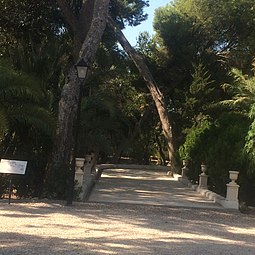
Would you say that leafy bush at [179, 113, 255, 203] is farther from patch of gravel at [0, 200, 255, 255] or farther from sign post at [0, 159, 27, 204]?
sign post at [0, 159, 27, 204]

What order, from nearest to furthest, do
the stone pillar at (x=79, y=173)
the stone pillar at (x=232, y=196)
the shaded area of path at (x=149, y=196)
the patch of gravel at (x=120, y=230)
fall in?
the patch of gravel at (x=120, y=230) < the stone pillar at (x=232, y=196) < the shaded area of path at (x=149, y=196) < the stone pillar at (x=79, y=173)

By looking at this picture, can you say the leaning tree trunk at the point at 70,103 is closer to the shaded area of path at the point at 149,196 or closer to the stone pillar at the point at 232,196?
the shaded area of path at the point at 149,196

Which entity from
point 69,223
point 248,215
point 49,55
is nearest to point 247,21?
point 49,55

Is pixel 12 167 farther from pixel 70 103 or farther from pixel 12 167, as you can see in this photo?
pixel 70 103

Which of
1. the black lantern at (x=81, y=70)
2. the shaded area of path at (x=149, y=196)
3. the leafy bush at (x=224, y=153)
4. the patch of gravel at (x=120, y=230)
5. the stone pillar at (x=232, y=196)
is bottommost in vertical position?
the patch of gravel at (x=120, y=230)

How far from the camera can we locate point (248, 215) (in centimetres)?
1174

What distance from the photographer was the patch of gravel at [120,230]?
7.06 m

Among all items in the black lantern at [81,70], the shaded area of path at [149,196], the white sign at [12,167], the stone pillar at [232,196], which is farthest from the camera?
the shaded area of path at [149,196]

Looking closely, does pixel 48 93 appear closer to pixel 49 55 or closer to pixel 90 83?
pixel 49 55

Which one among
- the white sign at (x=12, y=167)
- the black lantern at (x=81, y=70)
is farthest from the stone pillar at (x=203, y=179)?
the white sign at (x=12, y=167)

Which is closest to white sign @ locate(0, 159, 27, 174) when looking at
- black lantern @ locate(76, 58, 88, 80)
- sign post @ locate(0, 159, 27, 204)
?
sign post @ locate(0, 159, 27, 204)

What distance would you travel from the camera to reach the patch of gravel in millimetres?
7062

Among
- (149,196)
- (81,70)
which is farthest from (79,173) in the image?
(81,70)

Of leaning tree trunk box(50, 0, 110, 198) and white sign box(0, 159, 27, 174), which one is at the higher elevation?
leaning tree trunk box(50, 0, 110, 198)
